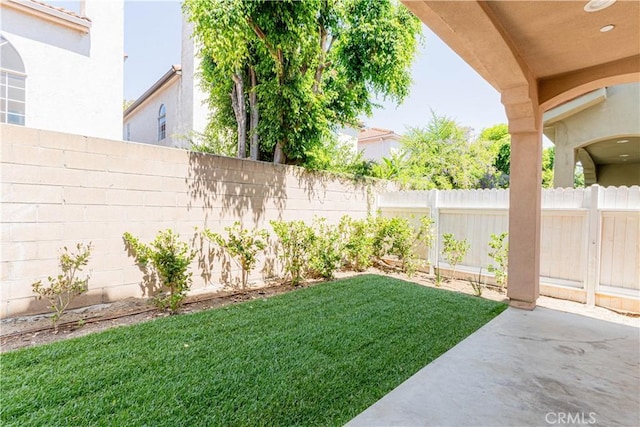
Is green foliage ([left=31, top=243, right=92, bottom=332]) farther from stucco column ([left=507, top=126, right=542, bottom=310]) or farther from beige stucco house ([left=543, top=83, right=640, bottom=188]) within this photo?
beige stucco house ([left=543, top=83, right=640, bottom=188])

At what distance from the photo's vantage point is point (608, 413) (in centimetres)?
216

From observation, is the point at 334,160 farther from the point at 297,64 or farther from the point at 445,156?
the point at 445,156

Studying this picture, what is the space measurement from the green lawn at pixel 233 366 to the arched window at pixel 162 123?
1038 centimetres

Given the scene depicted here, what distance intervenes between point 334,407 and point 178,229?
3.48 m

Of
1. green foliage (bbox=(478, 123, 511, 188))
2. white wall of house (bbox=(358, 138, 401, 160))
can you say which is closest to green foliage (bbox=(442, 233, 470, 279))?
green foliage (bbox=(478, 123, 511, 188))

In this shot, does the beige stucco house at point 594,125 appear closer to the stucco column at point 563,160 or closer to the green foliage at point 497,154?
the stucco column at point 563,160

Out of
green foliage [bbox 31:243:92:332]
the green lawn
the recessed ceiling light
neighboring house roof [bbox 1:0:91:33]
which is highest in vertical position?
neighboring house roof [bbox 1:0:91:33]

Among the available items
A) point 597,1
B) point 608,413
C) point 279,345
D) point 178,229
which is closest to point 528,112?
point 597,1

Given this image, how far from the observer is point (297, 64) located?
6176mm

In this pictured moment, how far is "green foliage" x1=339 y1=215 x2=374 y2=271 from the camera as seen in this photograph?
6.61 m

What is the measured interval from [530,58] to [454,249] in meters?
3.62

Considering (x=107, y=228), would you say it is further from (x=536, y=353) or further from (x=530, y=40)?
(x=530, y=40)

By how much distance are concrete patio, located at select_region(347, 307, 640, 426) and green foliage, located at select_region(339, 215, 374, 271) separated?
324cm

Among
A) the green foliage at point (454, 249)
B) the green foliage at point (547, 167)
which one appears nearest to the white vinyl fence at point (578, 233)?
Result: the green foliage at point (454, 249)
